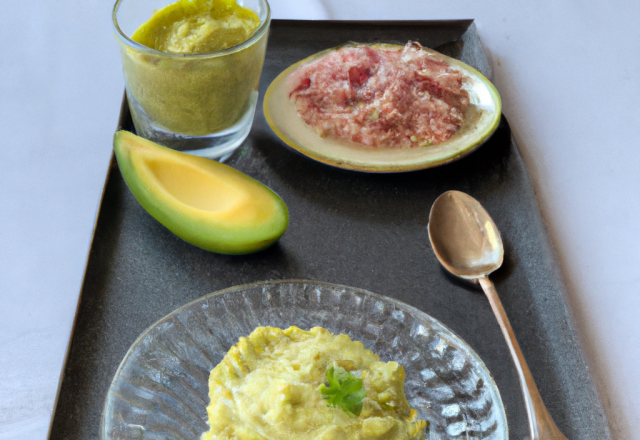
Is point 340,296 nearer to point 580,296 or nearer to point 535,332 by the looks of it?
point 535,332

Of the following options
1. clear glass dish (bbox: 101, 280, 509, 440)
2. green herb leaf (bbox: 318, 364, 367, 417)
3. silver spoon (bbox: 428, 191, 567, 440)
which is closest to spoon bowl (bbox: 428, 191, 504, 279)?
silver spoon (bbox: 428, 191, 567, 440)

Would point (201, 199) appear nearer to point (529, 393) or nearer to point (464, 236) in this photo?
point (464, 236)

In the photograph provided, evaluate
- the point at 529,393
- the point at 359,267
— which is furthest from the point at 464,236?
the point at 529,393

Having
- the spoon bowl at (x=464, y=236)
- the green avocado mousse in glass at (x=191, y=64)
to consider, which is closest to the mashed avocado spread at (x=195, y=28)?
the green avocado mousse in glass at (x=191, y=64)

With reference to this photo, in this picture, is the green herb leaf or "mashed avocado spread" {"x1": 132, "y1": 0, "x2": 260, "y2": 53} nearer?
the green herb leaf

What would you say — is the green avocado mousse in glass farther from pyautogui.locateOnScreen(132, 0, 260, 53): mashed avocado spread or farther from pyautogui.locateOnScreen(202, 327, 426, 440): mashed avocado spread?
pyautogui.locateOnScreen(202, 327, 426, 440): mashed avocado spread

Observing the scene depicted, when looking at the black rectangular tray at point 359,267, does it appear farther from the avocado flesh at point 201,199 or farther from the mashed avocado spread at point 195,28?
the mashed avocado spread at point 195,28
